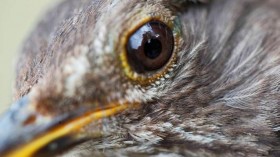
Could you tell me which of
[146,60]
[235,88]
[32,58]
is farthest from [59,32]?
[235,88]

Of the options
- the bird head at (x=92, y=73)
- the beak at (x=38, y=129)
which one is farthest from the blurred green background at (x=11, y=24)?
the beak at (x=38, y=129)

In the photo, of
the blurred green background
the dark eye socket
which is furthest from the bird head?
the blurred green background

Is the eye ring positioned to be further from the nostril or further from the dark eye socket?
the nostril

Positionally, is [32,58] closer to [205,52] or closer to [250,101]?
[205,52]

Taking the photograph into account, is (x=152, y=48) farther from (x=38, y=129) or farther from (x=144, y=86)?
(x=38, y=129)

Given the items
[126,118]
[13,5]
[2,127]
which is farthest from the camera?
[13,5]

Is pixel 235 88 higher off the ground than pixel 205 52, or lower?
lower

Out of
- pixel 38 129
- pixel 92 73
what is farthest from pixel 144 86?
pixel 38 129

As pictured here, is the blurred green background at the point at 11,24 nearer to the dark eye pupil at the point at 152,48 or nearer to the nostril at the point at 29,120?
the dark eye pupil at the point at 152,48
